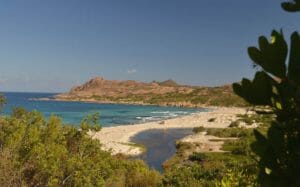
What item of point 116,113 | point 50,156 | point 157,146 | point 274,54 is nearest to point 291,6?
point 274,54

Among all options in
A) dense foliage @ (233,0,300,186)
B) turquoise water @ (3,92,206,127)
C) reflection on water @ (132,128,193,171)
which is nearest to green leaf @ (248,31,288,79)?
dense foliage @ (233,0,300,186)

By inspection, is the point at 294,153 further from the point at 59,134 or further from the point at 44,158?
the point at 59,134

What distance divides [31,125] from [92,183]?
433cm

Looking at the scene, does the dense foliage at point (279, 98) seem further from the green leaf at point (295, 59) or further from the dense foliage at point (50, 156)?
the dense foliage at point (50, 156)

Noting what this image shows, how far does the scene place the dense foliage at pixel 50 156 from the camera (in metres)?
15.9

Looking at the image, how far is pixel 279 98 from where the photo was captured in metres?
2.54

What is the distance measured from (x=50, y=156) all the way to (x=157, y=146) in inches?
1512

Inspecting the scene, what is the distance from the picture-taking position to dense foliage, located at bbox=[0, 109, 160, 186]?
A: 52.0 feet

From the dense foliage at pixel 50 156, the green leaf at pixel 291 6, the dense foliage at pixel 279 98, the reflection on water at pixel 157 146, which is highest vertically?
the green leaf at pixel 291 6

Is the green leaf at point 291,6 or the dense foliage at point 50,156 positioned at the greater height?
the green leaf at point 291,6

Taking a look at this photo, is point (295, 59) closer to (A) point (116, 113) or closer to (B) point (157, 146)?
(B) point (157, 146)

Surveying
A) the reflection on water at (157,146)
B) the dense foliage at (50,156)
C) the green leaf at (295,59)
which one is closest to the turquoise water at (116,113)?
the reflection on water at (157,146)

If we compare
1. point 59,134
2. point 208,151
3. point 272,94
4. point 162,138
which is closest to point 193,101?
point 162,138

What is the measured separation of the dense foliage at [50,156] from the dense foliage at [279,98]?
12711 mm
